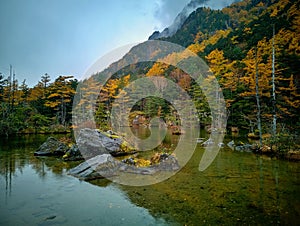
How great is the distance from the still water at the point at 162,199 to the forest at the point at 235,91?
4812 millimetres

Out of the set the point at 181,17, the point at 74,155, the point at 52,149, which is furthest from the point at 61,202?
the point at 181,17

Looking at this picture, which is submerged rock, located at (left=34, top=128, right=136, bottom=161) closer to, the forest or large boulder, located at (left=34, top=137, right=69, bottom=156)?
large boulder, located at (left=34, top=137, right=69, bottom=156)

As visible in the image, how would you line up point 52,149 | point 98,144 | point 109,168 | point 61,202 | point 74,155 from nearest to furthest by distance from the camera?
point 61,202
point 109,168
point 74,155
point 98,144
point 52,149

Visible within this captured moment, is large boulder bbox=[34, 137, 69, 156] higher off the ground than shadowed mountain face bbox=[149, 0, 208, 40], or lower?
lower

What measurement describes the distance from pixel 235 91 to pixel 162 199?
1987cm

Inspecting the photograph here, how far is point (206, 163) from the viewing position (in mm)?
8617

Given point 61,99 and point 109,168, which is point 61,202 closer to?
point 109,168

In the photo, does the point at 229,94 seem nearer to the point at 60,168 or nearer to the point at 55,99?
the point at 60,168

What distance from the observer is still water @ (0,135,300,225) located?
400 cm

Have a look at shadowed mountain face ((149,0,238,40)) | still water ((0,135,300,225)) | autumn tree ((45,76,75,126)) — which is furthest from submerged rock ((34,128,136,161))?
shadowed mountain face ((149,0,238,40))

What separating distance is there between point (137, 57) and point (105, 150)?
2507 inches

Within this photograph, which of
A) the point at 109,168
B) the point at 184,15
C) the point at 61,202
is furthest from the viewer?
the point at 184,15

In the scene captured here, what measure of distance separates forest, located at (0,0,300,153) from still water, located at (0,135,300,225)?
4812 mm

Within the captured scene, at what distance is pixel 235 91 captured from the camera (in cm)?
2231
